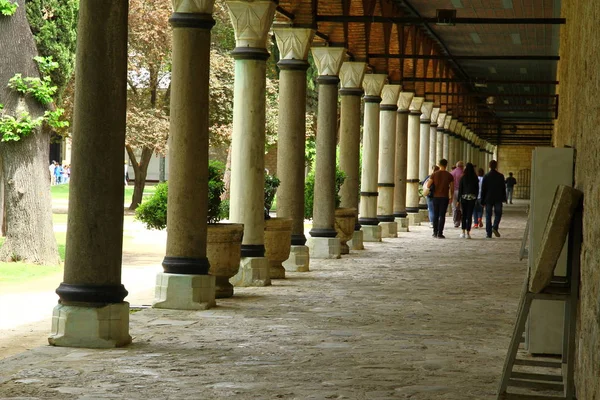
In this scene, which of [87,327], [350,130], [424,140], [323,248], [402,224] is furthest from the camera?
[424,140]

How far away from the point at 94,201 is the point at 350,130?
11.0 meters

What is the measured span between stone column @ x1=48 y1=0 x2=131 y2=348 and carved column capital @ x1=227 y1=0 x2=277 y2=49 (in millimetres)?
4571

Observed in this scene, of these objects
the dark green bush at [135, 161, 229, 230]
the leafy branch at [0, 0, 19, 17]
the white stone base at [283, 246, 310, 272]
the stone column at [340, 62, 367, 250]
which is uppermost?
the leafy branch at [0, 0, 19, 17]

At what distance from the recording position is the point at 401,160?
25.3 m

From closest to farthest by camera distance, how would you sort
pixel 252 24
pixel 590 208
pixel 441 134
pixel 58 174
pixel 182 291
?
1. pixel 590 208
2. pixel 182 291
3. pixel 252 24
4. pixel 441 134
5. pixel 58 174

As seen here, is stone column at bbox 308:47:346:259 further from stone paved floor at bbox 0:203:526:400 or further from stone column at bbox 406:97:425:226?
stone column at bbox 406:97:425:226

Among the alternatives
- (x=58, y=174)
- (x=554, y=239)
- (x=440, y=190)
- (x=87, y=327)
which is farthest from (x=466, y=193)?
(x=58, y=174)

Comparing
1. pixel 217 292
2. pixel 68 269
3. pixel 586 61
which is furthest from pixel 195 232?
pixel 586 61

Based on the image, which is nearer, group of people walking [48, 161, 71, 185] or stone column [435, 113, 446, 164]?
stone column [435, 113, 446, 164]

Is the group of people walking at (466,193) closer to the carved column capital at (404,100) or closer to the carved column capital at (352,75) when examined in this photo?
the carved column capital at (404,100)

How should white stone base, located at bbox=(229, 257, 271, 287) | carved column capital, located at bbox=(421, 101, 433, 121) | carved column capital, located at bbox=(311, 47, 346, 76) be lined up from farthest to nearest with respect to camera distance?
carved column capital, located at bbox=(421, 101, 433, 121), carved column capital, located at bbox=(311, 47, 346, 76), white stone base, located at bbox=(229, 257, 271, 287)

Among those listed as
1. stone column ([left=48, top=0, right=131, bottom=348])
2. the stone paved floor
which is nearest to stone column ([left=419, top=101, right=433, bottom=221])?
the stone paved floor

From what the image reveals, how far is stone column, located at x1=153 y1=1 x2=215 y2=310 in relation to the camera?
10.5 metres

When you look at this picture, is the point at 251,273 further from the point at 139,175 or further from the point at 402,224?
the point at 139,175
